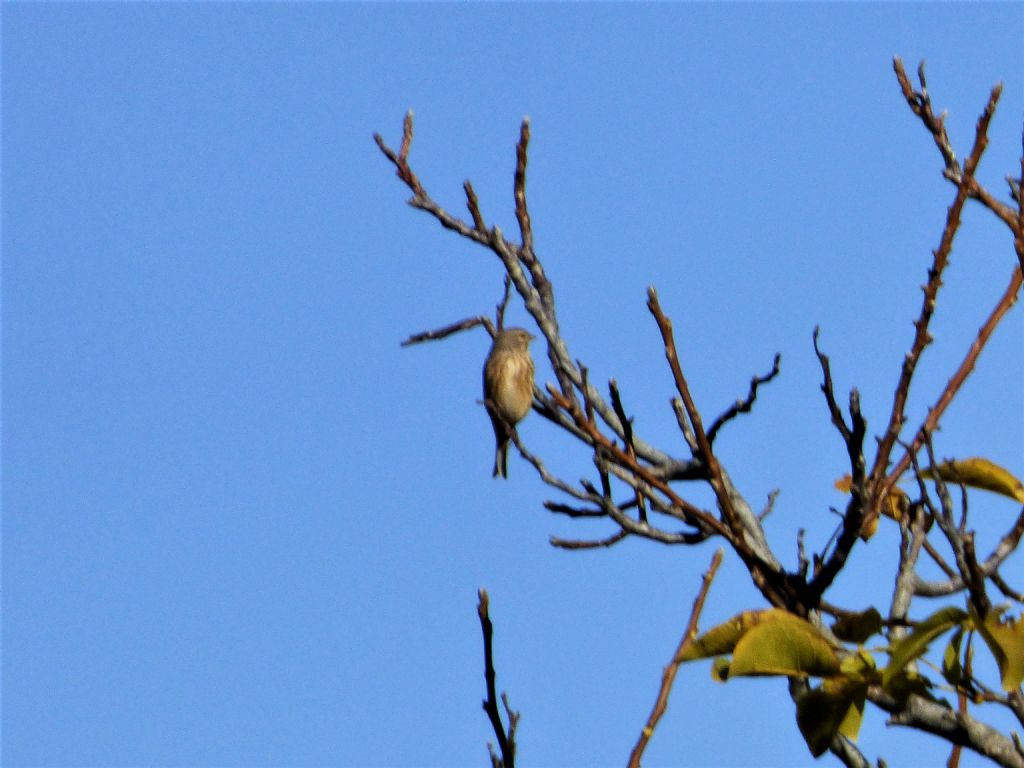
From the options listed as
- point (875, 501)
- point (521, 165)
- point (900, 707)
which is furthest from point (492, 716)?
point (521, 165)

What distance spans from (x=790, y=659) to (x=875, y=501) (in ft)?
2.13

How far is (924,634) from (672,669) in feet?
1.68

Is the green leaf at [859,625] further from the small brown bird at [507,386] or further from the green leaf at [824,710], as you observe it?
the small brown bird at [507,386]

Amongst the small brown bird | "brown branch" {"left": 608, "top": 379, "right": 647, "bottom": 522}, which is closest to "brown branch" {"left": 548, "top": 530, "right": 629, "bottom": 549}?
"brown branch" {"left": 608, "top": 379, "right": 647, "bottom": 522}

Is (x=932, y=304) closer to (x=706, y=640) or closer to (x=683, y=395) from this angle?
(x=683, y=395)

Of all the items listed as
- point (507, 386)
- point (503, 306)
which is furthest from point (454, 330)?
point (507, 386)

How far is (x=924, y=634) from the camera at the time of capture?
253 cm

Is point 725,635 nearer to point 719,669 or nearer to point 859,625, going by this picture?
point 719,669

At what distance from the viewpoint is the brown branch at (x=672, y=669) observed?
2623 millimetres

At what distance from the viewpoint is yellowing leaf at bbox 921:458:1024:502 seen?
11.1 ft

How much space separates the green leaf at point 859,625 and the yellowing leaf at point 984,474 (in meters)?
0.63

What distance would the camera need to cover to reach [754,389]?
414 cm

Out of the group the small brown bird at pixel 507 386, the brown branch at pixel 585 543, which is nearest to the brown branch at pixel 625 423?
the brown branch at pixel 585 543

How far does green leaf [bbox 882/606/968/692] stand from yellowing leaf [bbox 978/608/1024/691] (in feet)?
0.17
